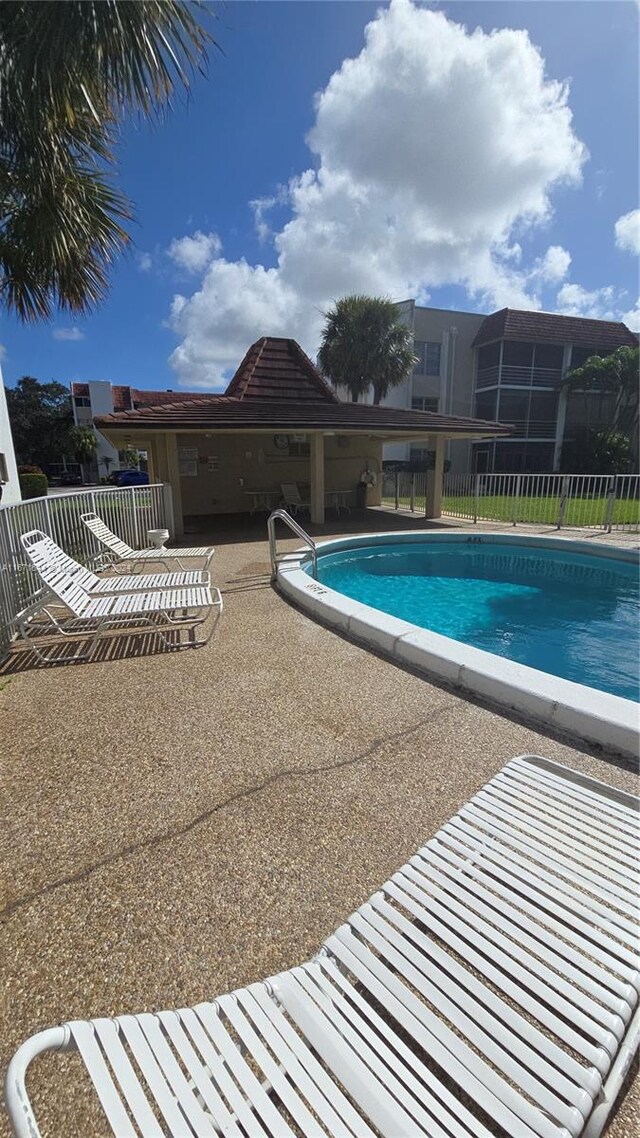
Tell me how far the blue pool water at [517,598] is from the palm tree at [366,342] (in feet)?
55.4

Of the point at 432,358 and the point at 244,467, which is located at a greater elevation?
the point at 432,358

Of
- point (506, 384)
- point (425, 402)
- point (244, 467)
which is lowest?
point (244, 467)

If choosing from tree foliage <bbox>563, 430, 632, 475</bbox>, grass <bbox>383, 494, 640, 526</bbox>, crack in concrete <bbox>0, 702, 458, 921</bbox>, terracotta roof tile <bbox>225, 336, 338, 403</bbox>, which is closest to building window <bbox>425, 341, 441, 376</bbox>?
tree foliage <bbox>563, 430, 632, 475</bbox>

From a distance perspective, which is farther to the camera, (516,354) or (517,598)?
(516,354)

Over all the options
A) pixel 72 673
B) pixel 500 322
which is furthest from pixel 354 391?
pixel 72 673

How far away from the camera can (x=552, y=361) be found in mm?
33688

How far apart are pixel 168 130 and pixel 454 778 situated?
7.16 meters

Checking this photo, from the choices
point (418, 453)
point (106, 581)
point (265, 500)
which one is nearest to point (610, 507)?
point (265, 500)

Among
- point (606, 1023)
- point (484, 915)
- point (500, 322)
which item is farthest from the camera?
point (500, 322)

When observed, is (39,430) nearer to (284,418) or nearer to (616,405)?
(284,418)

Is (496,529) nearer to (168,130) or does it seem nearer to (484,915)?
(168,130)

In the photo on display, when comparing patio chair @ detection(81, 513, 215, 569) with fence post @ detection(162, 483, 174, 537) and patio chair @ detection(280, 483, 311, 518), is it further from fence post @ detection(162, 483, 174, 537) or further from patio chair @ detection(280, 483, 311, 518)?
patio chair @ detection(280, 483, 311, 518)

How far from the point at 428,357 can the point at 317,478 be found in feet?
80.1

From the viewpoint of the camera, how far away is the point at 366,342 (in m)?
25.5
